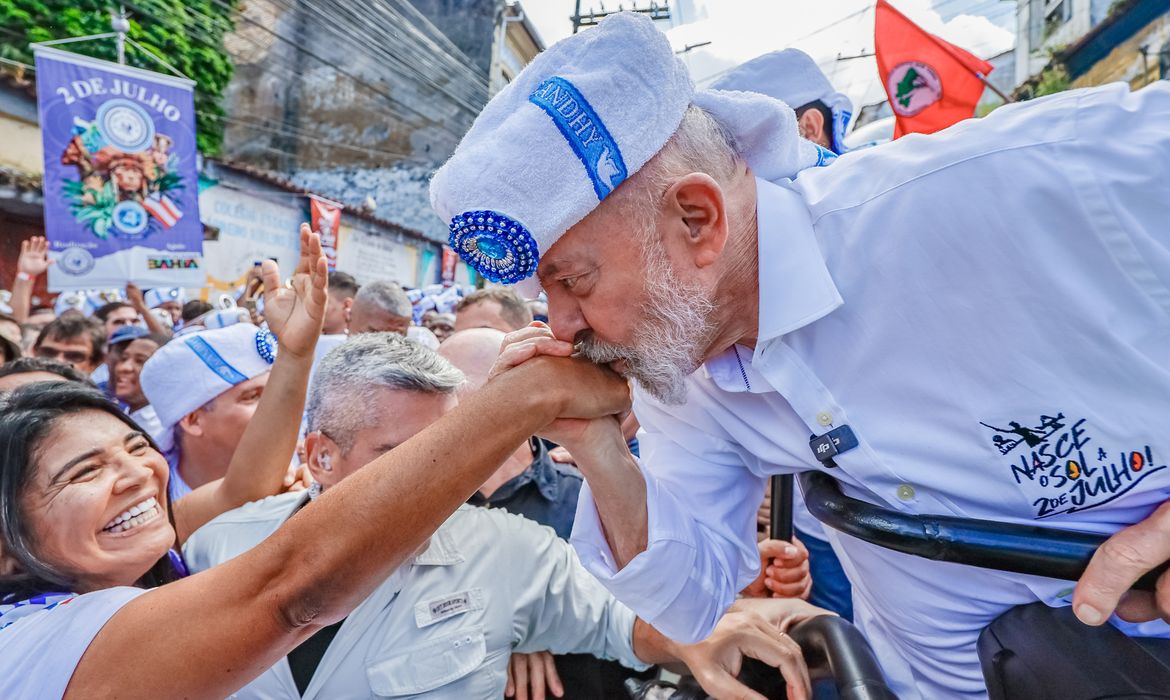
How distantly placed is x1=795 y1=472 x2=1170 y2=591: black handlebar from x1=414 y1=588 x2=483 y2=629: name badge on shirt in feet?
4.23

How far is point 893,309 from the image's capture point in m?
1.22

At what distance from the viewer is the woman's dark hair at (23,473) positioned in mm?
1530

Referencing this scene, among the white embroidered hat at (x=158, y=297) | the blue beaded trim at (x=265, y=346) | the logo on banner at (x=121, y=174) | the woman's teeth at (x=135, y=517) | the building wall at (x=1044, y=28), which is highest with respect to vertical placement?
the building wall at (x=1044, y=28)

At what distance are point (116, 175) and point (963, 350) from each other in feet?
22.9

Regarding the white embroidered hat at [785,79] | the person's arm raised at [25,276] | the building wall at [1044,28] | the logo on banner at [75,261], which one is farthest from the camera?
the building wall at [1044,28]

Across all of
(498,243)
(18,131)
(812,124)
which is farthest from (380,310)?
(18,131)

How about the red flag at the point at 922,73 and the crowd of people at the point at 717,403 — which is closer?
the crowd of people at the point at 717,403

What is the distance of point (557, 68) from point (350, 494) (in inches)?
33.1

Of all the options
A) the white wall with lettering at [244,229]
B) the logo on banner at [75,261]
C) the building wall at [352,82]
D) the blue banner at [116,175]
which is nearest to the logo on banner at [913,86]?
the blue banner at [116,175]

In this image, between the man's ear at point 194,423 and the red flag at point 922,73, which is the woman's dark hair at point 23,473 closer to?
the man's ear at point 194,423

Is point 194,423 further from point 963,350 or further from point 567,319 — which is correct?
point 963,350

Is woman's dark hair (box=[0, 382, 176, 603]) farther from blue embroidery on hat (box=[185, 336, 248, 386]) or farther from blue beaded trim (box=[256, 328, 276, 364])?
blue beaded trim (box=[256, 328, 276, 364])

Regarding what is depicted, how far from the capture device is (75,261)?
20.0 feet

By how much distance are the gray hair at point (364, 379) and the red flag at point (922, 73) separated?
3988 millimetres
